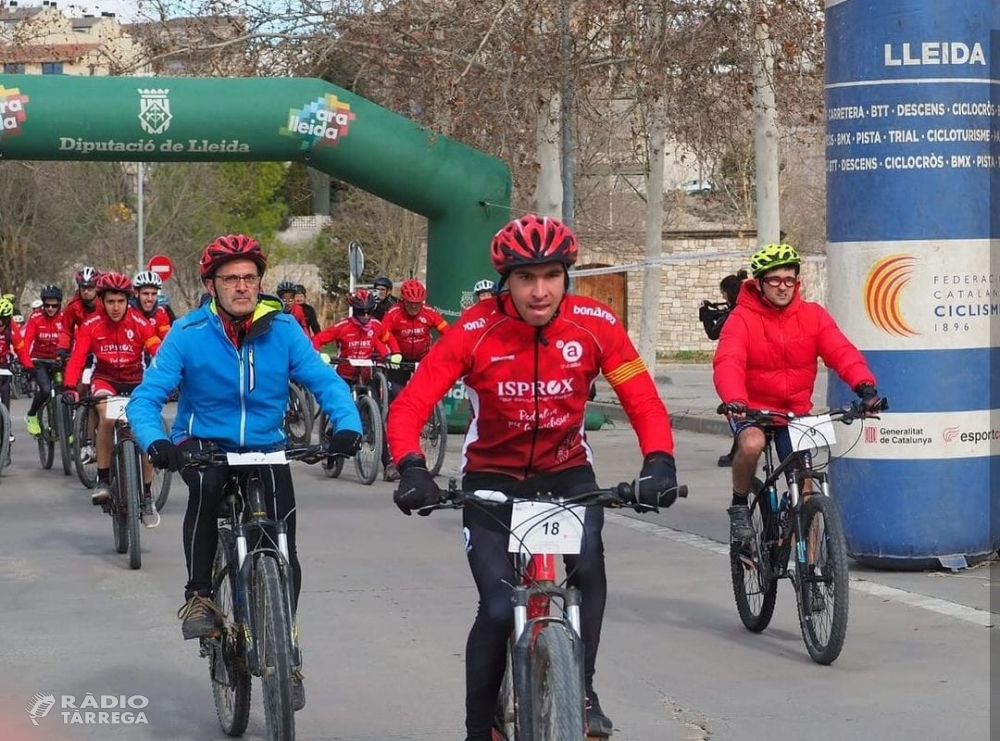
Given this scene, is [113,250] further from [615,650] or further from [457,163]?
[615,650]

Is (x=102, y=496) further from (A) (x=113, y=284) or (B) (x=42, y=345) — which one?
(B) (x=42, y=345)

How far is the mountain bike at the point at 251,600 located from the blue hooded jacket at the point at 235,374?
211mm

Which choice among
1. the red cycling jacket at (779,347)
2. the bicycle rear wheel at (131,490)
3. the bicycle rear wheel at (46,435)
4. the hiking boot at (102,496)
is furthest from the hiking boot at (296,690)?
the bicycle rear wheel at (46,435)

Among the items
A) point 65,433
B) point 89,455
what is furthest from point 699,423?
point 89,455

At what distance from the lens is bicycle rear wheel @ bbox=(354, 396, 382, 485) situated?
15922mm

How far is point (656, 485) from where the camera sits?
16.1 feet

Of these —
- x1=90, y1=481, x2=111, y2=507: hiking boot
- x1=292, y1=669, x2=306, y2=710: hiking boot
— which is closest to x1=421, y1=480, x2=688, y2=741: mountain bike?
x1=292, y1=669, x2=306, y2=710: hiking boot

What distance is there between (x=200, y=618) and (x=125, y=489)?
5047 millimetres

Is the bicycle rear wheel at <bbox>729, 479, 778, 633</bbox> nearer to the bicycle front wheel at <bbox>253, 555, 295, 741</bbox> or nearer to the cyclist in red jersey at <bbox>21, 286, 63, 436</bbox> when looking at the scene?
the bicycle front wheel at <bbox>253, 555, 295, 741</bbox>

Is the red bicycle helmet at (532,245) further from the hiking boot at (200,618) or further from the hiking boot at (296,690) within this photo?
the hiking boot at (200,618)

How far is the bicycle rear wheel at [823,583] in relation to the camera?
24.6 feet

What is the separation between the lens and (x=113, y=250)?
6100 centimetres

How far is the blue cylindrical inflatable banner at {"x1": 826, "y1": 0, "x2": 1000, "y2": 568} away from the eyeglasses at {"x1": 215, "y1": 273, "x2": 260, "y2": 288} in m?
4.54

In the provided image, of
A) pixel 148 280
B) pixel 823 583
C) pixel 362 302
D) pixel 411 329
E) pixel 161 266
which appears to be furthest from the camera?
pixel 161 266
